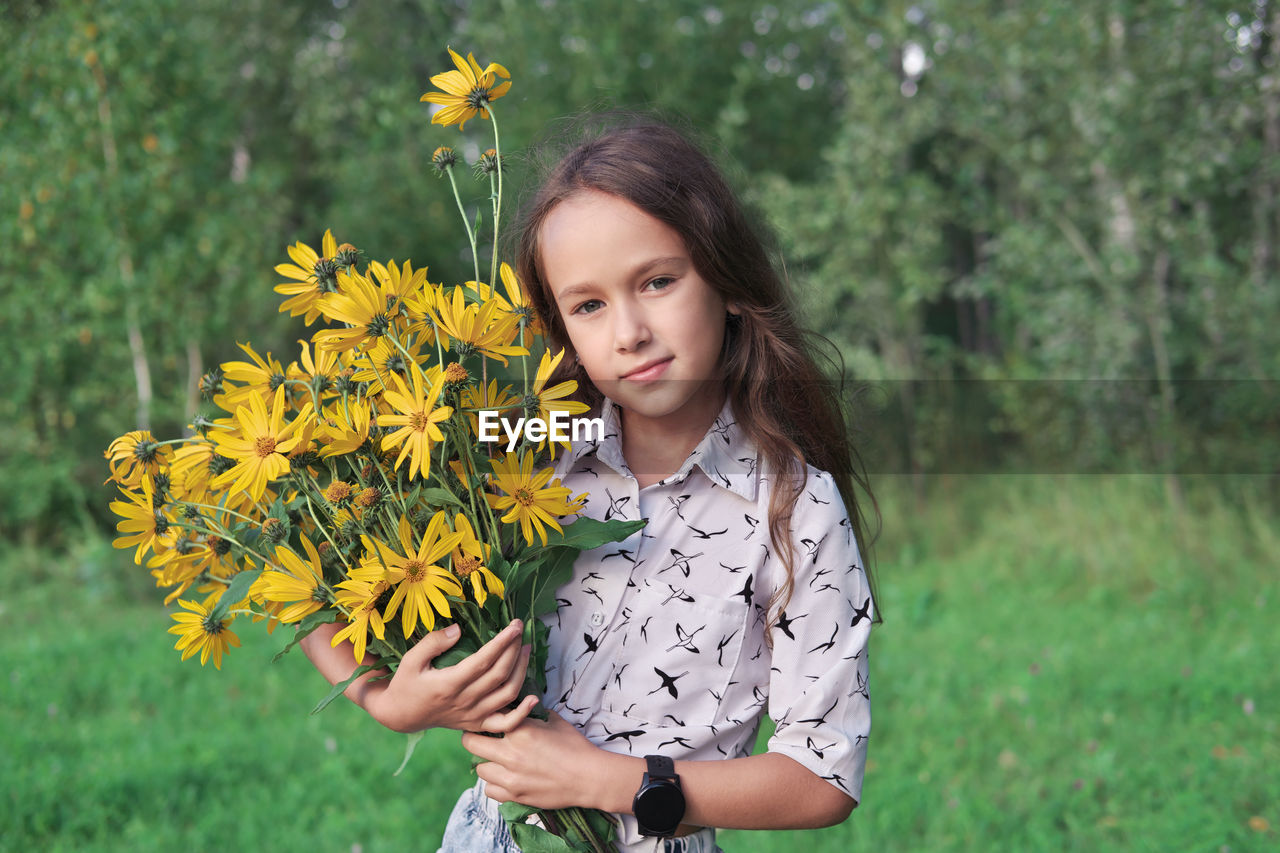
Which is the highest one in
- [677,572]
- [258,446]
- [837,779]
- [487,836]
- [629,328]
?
[629,328]

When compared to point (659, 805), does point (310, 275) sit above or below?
above

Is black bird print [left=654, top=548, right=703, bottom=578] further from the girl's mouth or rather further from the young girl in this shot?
the girl's mouth

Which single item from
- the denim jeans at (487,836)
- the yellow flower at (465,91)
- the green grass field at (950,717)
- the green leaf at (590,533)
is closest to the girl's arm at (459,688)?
the green leaf at (590,533)

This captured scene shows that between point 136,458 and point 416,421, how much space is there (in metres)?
0.39

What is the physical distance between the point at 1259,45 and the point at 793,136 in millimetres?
3824

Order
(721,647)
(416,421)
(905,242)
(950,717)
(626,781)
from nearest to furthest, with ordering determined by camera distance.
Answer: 1. (416,421)
2. (626,781)
3. (721,647)
4. (950,717)
5. (905,242)

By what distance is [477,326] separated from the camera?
1.14 metres

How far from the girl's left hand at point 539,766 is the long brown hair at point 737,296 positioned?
291mm

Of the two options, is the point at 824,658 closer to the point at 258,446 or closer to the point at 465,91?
the point at 258,446

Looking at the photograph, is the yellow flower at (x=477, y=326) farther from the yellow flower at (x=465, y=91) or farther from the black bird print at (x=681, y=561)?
the black bird print at (x=681, y=561)

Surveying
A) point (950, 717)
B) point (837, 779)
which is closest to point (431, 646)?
point (837, 779)

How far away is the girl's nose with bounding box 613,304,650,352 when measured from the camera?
121 cm

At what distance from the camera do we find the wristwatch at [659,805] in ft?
3.80

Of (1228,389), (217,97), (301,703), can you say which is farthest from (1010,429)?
(217,97)
